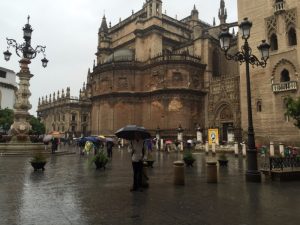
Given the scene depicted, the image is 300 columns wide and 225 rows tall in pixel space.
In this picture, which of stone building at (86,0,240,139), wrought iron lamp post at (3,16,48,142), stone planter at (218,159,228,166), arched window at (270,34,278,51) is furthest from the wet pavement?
stone building at (86,0,240,139)

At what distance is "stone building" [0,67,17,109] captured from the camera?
76312 millimetres

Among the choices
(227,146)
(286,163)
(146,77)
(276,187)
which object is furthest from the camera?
(146,77)

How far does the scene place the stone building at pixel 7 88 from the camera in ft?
250

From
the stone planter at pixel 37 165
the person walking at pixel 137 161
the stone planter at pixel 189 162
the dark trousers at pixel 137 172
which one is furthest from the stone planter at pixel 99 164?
the dark trousers at pixel 137 172

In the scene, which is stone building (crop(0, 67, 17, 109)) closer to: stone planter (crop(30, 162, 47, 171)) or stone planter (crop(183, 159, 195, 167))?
stone planter (crop(30, 162, 47, 171))

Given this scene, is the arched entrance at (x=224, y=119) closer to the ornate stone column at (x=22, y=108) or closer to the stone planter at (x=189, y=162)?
the stone planter at (x=189, y=162)

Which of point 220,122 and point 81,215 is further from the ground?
point 220,122

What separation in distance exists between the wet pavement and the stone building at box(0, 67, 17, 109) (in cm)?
7371

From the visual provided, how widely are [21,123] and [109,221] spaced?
854 inches

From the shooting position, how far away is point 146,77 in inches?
1839

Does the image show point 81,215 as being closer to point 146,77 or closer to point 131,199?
point 131,199

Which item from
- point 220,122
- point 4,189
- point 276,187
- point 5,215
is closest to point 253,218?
point 276,187

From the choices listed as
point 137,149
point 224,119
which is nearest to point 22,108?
point 137,149

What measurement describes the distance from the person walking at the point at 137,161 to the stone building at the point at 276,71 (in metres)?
23.7
